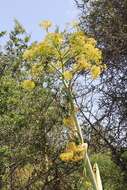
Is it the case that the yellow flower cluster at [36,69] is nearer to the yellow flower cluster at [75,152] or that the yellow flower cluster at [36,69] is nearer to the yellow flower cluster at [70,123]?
the yellow flower cluster at [70,123]

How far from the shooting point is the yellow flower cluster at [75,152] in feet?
14.5

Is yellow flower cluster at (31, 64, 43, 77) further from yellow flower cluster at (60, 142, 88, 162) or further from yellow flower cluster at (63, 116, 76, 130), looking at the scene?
yellow flower cluster at (60, 142, 88, 162)

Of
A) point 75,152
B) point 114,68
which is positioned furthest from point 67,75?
point 114,68

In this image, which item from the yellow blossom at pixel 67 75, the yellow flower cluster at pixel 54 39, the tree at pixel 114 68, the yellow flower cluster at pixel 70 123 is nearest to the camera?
the yellow flower cluster at pixel 70 123

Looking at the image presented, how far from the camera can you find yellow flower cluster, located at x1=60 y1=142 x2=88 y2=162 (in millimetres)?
4406

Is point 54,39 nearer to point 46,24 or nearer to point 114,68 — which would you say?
point 46,24

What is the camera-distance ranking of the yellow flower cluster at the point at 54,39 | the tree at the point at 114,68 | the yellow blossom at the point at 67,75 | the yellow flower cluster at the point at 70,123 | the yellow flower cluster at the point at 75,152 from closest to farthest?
the yellow flower cluster at the point at 75,152 → the yellow flower cluster at the point at 70,123 → the yellow blossom at the point at 67,75 → the yellow flower cluster at the point at 54,39 → the tree at the point at 114,68

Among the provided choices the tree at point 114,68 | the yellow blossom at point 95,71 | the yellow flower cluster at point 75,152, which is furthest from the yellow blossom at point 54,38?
the tree at point 114,68

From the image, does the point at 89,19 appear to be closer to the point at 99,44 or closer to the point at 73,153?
the point at 99,44

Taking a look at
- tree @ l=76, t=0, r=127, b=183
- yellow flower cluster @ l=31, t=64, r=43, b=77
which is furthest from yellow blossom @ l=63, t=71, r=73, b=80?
tree @ l=76, t=0, r=127, b=183

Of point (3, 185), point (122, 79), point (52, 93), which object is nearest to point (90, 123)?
point (122, 79)

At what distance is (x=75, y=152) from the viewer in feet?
14.7

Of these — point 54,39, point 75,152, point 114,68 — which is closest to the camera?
point 75,152

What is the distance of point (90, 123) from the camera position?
1204 cm
